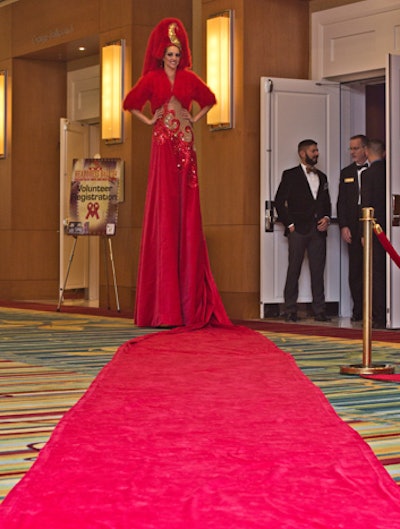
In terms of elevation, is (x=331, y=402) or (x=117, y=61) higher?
(x=117, y=61)

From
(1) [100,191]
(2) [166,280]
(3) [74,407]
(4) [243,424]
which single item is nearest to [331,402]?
(4) [243,424]

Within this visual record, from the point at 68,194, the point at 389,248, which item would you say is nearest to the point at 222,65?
the point at 68,194

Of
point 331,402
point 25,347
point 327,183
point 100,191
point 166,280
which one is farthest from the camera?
point 100,191

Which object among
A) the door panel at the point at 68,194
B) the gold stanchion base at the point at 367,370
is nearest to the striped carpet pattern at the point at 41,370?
the gold stanchion base at the point at 367,370

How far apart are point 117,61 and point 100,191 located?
130 cm

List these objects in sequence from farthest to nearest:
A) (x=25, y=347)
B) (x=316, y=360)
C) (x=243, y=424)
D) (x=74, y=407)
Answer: (x=25, y=347)
(x=316, y=360)
(x=74, y=407)
(x=243, y=424)

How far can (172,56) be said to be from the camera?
7363 mm

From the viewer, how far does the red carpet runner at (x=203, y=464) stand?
85.7 inches

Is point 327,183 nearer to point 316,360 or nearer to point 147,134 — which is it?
point 147,134

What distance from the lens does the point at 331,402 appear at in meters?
3.93

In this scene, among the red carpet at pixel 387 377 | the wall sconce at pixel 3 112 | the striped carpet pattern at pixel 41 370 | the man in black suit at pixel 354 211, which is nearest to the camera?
the striped carpet pattern at pixel 41 370

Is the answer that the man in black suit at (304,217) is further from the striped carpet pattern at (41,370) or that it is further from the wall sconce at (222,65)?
the striped carpet pattern at (41,370)

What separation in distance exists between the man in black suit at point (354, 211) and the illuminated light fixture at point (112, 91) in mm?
2432

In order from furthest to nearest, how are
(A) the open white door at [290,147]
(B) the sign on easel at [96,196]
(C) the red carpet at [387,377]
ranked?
(B) the sign on easel at [96,196] → (A) the open white door at [290,147] → (C) the red carpet at [387,377]
